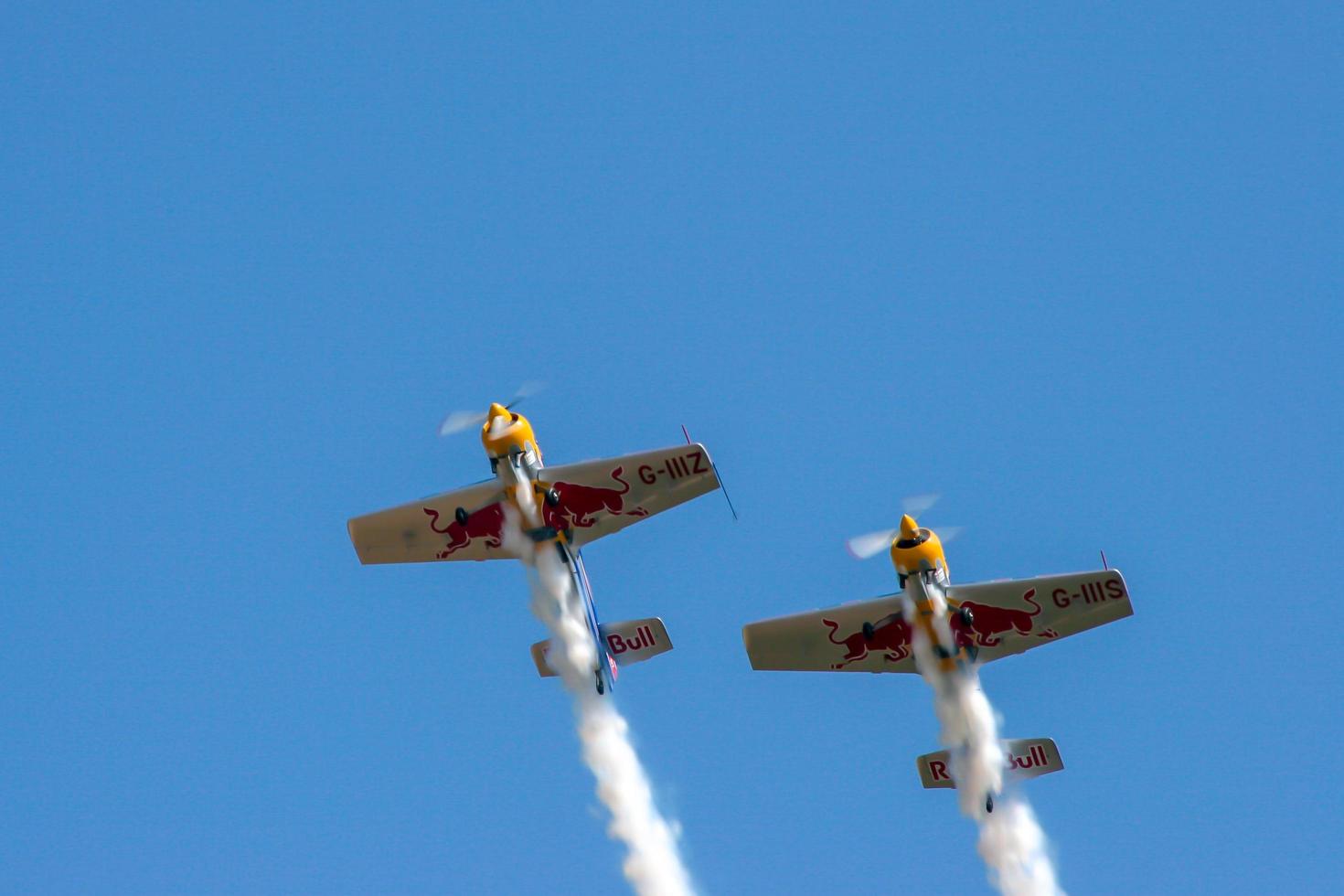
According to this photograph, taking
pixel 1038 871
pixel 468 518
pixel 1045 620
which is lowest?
pixel 1038 871

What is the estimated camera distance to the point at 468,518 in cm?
6538

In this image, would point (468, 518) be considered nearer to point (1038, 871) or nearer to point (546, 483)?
point (546, 483)

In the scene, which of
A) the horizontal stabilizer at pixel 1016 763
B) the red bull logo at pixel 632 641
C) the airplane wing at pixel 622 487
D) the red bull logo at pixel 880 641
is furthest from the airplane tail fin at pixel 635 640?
the horizontal stabilizer at pixel 1016 763

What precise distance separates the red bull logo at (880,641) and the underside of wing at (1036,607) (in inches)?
56.9

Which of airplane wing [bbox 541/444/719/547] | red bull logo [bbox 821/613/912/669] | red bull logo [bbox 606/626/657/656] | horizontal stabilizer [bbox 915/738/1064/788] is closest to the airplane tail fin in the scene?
red bull logo [bbox 606/626/657/656]

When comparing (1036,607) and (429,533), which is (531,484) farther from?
(1036,607)

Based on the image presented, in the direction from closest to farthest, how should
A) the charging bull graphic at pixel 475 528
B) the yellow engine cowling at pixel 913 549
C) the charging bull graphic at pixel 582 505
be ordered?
the yellow engine cowling at pixel 913 549
the charging bull graphic at pixel 582 505
the charging bull graphic at pixel 475 528

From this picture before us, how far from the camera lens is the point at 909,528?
209 feet

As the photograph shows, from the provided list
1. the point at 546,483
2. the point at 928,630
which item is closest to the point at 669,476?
the point at 546,483

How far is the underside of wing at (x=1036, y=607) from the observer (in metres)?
65.1

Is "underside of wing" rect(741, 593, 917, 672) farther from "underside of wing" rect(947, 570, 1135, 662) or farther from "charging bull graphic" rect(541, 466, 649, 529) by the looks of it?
"charging bull graphic" rect(541, 466, 649, 529)

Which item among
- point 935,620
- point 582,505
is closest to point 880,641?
point 935,620

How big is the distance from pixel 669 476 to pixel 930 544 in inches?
245

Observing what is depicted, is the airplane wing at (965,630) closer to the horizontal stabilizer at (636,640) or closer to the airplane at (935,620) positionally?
the airplane at (935,620)
